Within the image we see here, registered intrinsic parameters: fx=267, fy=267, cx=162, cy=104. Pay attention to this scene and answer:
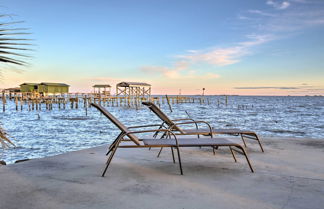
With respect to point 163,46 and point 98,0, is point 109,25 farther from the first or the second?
point 163,46

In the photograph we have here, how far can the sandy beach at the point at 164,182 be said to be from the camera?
2.39 metres

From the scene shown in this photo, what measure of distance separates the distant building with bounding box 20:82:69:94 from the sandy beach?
5416cm

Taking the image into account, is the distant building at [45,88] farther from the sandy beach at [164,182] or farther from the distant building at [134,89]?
the sandy beach at [164,182]

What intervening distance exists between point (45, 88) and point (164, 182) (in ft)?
184

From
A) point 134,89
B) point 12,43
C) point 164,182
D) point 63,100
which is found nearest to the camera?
point 12,43

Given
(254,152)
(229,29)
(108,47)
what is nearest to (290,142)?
(254,152)

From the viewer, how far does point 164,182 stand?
9.73 feet

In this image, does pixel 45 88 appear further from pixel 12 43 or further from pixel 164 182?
pixel 12 43

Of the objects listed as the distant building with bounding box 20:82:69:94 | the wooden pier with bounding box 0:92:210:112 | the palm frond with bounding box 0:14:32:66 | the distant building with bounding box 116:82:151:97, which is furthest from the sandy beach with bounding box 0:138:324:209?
the distant building with bounding box 20:82:69:94

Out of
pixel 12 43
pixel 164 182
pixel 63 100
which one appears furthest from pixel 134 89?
pixel 12 43

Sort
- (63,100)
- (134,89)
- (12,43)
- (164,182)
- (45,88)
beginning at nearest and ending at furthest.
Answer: (12,43) → (164,182) → (63,100) → (134,89) → (45,88)

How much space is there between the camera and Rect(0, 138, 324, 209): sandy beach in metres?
2.39

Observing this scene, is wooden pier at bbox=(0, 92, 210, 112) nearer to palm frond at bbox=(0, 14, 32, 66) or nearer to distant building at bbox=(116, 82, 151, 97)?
distant building at bbox=(116, 82, 151, 97)

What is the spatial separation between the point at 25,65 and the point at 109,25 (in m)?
15.0
